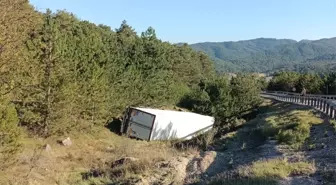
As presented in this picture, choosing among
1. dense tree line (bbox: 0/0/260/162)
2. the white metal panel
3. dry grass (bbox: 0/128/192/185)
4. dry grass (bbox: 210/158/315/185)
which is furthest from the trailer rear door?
dry grass (bbox: 210/158/315/185)

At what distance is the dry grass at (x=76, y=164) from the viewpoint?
1756 centimetres

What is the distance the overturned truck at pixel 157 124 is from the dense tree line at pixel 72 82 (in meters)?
1.74

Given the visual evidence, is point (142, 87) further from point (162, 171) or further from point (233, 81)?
point (162, 171)

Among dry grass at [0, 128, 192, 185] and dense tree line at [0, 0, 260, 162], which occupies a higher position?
dense tree line at [0, 0, 260, 162]

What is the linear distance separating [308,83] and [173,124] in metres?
75.9

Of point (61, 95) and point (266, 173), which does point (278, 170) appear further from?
point (61, 95)

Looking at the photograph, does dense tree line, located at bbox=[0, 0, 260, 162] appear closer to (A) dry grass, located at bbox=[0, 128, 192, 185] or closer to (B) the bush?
(B) the bush

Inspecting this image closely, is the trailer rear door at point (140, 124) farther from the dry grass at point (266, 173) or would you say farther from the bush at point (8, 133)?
the dry grass at point (266, 173)

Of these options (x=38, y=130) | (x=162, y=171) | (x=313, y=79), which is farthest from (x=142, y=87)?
(x=313, y=79)

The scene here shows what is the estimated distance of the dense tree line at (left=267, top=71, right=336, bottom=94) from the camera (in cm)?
9157

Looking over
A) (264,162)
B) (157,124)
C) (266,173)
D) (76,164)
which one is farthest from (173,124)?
(266,173)

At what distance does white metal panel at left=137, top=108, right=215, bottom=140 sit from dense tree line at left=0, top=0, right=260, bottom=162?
13.3 ft

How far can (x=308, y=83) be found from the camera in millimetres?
106125

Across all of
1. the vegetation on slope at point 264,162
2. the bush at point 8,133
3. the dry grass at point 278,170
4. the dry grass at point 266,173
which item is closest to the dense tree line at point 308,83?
the vegetation on slope at point 264,162
